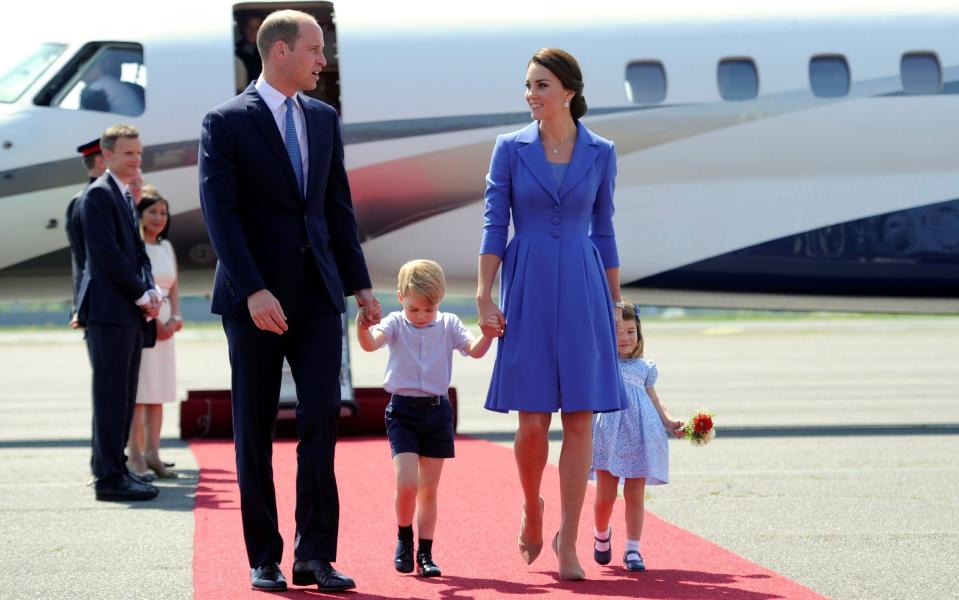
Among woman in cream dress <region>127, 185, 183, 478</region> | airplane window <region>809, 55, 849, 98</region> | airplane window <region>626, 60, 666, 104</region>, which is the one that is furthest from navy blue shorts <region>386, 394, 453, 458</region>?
airplane window <region>809, 55, 849, 98</region>

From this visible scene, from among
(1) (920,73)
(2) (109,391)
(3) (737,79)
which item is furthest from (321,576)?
(1) (920,73)

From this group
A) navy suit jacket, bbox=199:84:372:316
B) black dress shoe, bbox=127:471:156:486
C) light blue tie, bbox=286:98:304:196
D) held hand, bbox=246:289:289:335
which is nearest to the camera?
held hand, bbox=246:289:289:335

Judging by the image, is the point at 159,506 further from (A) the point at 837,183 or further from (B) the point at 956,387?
(B) the point at 956,387

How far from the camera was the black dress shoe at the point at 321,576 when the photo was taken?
499 centimetres

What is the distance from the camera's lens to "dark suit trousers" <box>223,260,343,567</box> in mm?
5105

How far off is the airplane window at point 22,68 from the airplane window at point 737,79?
4.91 meters

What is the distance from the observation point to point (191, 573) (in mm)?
5391

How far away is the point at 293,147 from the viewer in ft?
17.0

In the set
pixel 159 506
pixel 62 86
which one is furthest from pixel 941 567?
pixel 62 86

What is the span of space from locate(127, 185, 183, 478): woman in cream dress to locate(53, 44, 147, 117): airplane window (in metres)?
2.10

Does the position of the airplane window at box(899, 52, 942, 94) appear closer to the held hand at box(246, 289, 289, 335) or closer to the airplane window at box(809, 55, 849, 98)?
the airplane window at box(809, 55, 849, 98)

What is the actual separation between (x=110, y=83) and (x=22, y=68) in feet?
2.13

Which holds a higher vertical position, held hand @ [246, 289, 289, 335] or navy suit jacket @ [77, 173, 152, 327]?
navy suit jacket @ [77, 173, 152, 327]

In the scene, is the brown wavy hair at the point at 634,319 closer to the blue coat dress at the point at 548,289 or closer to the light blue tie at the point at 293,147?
the blue coat dress at the point at 548,289
